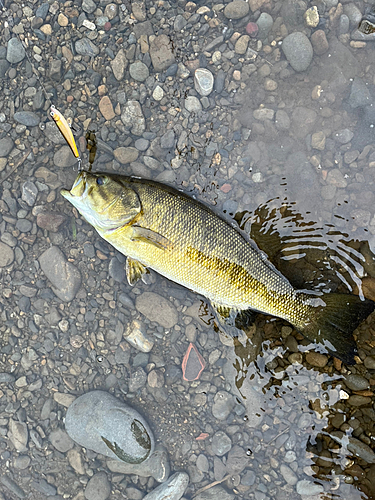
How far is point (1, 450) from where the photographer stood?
11.8ft

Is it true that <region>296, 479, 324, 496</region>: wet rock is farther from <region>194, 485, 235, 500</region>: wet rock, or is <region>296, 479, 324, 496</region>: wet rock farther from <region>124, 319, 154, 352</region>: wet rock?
<region>124, 319, 154, 352</region>: wet rock

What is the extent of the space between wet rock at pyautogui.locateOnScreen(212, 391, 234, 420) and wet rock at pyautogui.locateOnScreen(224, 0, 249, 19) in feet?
12.2

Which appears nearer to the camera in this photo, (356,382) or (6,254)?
(356,382)

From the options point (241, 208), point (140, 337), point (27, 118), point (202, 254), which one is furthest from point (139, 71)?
point (140, 337)

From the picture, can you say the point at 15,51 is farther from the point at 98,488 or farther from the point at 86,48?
the point at 98,488

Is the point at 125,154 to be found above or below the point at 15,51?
below

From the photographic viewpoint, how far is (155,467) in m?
3.36

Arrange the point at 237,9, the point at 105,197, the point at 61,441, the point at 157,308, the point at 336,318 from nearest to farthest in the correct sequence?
the point at 105,197 → the point at 336,318 → the point at 237,9 → the point at 157,308 → the point at 61,441

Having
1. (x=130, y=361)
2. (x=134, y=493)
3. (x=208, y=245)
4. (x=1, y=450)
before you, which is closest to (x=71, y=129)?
(x=208, y=245)

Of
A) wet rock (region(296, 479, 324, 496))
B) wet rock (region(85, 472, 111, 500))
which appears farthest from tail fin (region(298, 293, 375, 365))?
wet rock (region(85, 472, 111, 500))

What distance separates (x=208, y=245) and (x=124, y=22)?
7.85 feet

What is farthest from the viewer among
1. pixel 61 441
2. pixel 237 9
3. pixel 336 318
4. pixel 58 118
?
pixel 61 441

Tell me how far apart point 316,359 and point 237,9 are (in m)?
3.46

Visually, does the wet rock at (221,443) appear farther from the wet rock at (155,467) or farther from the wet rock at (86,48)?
the wet rock at (86,48)
